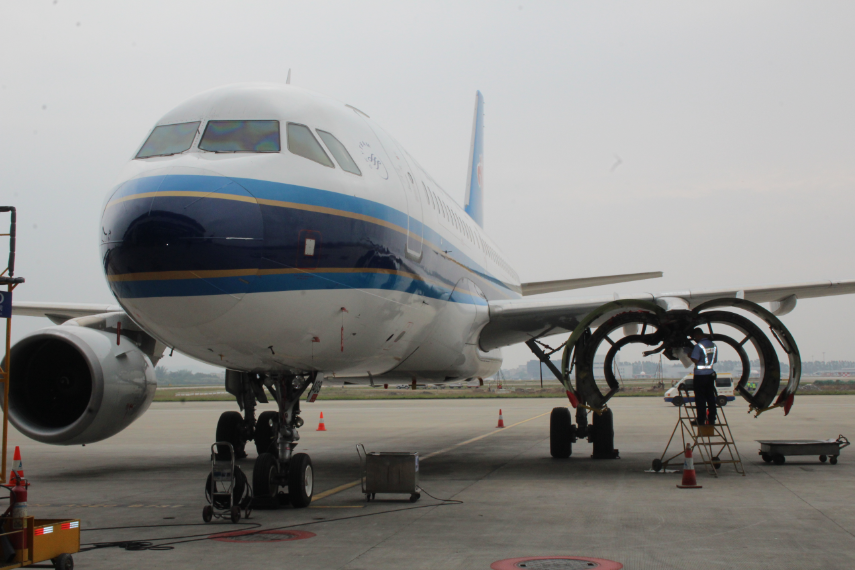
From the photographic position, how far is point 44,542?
5.17 metres

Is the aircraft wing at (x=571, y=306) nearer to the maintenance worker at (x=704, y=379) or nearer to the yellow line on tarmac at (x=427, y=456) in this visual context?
the maintenance worker at (x=704, y=379)

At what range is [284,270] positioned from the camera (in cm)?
670

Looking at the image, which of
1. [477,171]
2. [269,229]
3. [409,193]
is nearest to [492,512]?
[269,229]

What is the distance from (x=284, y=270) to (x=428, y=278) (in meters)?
3.06

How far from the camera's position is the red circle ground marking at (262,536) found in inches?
254

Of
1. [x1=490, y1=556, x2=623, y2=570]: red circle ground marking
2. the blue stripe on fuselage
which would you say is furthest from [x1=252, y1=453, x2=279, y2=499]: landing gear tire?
[x1=490, y1=556, x2=623, y2=570]: red circle ground marking

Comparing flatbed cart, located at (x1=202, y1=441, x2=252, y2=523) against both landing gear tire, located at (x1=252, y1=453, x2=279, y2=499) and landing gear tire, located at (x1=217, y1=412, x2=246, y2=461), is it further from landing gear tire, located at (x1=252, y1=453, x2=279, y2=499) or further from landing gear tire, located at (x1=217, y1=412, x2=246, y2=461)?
landing gear tire, located at (x1=217, y1=412, x2=246, y2=461)

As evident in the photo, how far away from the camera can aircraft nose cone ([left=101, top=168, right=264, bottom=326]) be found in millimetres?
6285

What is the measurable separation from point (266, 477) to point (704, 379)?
6.24m

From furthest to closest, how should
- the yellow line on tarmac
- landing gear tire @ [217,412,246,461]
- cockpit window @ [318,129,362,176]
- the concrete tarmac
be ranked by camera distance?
landing gear tire @ [217,412,246,461]
the yellow line on tarmac
cockpit window @ [318,129,362,176]
the concrete tarmac

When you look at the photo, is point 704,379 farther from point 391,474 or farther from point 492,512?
point 391,474

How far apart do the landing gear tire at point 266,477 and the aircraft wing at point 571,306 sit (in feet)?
17.3

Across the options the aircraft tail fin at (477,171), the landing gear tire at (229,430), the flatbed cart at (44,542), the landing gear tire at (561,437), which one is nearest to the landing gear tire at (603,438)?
the landing gear tire at (561,437)

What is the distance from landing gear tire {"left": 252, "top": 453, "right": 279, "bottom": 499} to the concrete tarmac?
25cm
